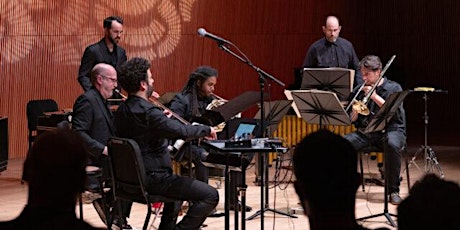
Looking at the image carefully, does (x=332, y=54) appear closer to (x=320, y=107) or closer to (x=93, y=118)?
(x=320, y=107)

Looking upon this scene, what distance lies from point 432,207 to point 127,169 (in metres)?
3.44

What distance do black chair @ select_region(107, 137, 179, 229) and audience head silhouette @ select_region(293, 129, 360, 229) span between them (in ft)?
8.85

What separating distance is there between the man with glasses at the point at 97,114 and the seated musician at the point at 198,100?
28.3 inches

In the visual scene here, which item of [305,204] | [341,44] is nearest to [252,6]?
[341,44]

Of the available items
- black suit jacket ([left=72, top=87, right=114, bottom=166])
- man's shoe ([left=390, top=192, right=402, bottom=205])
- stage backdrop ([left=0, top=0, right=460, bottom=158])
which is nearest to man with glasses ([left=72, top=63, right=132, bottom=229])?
black suit jacket ([left=72, top=87, right=114, bottom=166])

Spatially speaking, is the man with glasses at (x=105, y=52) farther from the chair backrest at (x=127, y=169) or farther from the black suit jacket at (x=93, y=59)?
the chair backrest at (x=127, y=169)

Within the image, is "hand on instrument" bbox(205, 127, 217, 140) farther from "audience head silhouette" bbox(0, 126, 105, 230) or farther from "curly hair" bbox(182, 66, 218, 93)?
"audience head silhouette" bbox(0, 126, 105, 230)

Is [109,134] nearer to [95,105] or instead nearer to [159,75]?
[95,105]

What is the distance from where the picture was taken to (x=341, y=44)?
9.33 metres

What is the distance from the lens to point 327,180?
2.61 metres

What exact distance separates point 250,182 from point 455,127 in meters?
6.31

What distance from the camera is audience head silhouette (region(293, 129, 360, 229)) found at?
101 inches

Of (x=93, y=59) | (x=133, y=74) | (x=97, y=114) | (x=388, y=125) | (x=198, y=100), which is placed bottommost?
(x=388, y=125)

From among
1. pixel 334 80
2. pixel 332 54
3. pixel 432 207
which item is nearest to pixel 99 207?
pixel 334 80
